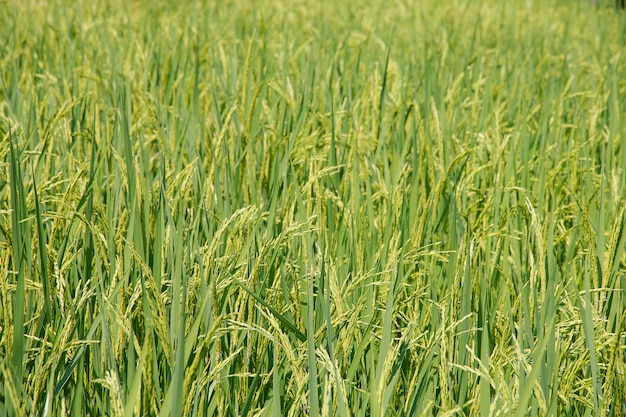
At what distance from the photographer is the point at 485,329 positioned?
1157mm

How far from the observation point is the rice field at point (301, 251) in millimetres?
1012

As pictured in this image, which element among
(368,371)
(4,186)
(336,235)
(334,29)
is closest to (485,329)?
(368,371)

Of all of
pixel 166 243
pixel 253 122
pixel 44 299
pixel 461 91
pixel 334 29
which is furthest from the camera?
pixel 334 29

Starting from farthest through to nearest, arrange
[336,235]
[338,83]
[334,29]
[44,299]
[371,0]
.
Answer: [371,0] < [334,29] < [338,83] < [336,235] < [44,299]

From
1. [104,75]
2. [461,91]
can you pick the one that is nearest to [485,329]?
[461,91]

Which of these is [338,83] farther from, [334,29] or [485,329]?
[334,29]

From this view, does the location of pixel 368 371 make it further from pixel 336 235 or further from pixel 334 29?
pixel 334 29

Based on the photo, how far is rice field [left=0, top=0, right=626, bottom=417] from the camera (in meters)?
1.01

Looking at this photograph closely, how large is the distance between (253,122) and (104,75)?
0.88 m

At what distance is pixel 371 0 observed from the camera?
5.91 meters

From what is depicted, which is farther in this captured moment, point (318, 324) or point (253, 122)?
point (253, 122)

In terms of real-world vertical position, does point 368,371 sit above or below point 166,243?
below

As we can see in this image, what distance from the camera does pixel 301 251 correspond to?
142 cm

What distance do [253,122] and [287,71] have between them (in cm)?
72
